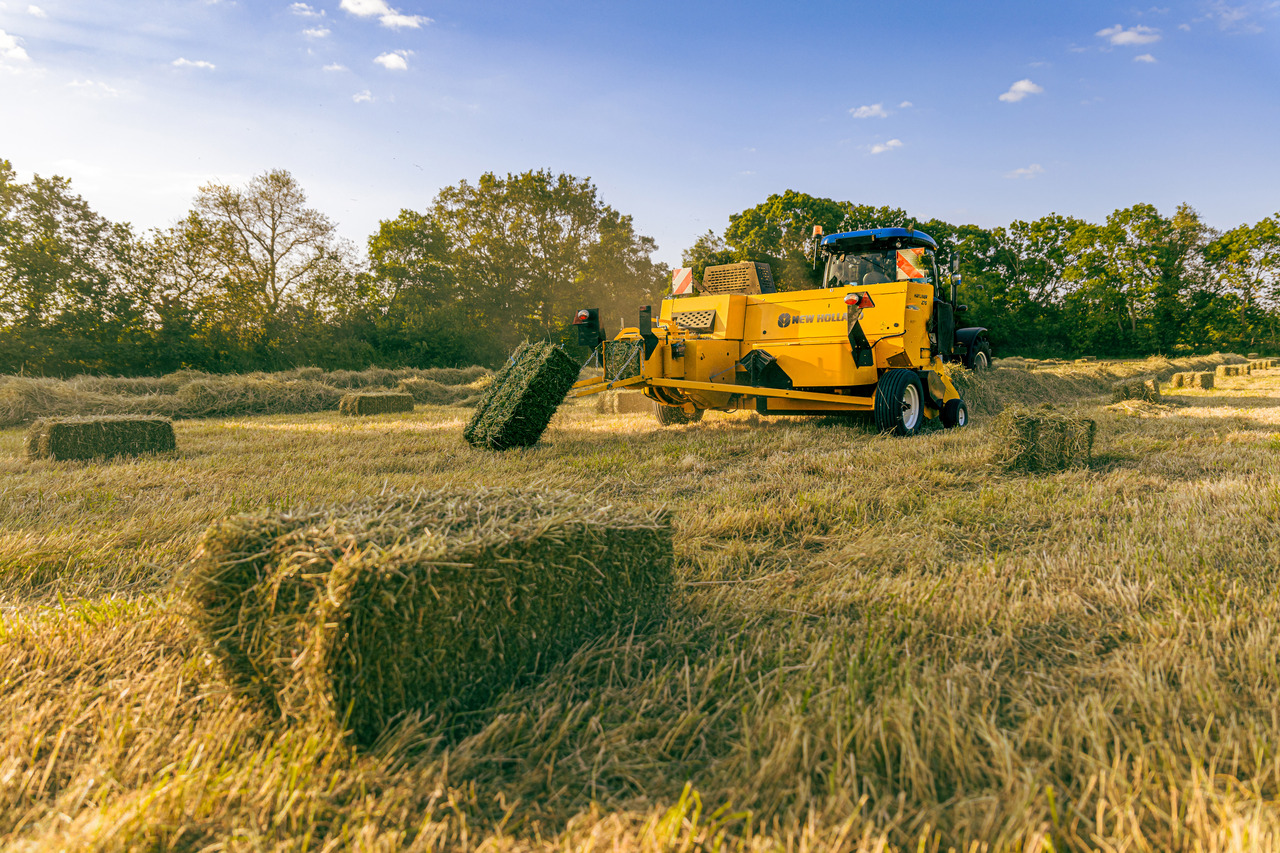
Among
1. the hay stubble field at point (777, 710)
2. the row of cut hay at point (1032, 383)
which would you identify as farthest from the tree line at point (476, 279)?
the hay stubble field at point (777, 710)

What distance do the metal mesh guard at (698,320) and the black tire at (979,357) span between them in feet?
17.5

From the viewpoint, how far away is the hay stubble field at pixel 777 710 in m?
1.32

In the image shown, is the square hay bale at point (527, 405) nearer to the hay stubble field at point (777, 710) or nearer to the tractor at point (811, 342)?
the tractor at point (811, 342)

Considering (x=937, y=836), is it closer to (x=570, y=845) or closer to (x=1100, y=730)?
(x=1100, y=730)

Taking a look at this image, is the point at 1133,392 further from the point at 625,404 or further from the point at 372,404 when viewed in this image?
the point at 372,404

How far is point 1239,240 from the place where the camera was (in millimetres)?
31672

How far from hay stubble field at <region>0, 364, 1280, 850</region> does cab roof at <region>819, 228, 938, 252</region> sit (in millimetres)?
5211

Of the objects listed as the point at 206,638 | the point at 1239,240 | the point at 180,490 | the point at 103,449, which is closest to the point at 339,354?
the point at 103,449

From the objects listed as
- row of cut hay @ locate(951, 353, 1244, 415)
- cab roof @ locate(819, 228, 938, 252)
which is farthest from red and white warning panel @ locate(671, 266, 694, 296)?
row of cut hay @ locate(951, 353, 1244, 415)

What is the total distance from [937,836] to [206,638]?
5.97 feet

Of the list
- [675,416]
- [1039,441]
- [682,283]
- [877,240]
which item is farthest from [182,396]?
[1039,441]

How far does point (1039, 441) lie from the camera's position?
4652mm

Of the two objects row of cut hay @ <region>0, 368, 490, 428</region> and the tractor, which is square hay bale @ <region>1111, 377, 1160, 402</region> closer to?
the tractor

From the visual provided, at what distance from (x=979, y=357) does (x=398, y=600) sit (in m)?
11.0
